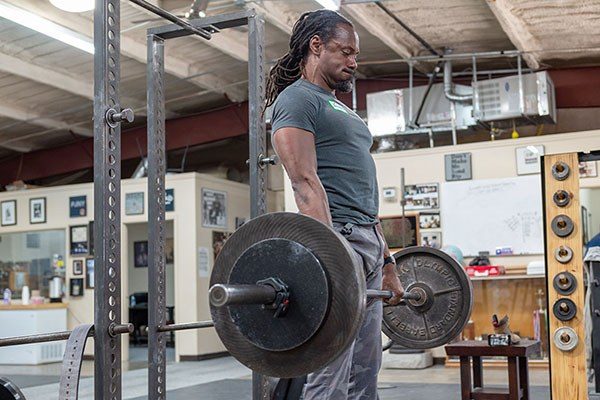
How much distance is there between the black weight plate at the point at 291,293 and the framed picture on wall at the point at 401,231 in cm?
631

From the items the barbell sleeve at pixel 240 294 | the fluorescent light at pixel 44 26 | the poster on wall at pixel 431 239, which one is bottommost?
the barbell sleeve at pixel 240 294

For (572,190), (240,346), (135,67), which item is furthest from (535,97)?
(240,346)

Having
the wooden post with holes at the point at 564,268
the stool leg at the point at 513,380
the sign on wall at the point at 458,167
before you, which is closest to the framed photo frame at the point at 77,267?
the sign on wall at the point at 458,167

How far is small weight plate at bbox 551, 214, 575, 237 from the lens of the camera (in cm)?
465

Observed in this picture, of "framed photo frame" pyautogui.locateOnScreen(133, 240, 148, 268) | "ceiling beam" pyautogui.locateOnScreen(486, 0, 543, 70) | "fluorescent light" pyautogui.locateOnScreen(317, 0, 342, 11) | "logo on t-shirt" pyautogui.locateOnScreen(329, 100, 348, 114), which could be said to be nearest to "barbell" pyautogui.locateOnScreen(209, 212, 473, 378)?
"logo on t-shirt" pyautogui.locateOnScreen(329, 100, 348, 114)

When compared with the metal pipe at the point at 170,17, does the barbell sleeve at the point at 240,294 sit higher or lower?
→ lower

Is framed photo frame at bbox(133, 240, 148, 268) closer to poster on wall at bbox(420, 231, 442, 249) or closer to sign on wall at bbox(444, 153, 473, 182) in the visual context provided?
poster on wall at bbox(420, 231, 442, 249)

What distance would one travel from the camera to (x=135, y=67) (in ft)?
28.0

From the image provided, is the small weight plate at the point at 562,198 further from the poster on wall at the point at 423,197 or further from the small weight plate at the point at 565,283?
the poster on wall at the point at 423,197

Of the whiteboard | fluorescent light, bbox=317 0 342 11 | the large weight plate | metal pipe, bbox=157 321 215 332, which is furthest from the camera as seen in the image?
the whiteboard

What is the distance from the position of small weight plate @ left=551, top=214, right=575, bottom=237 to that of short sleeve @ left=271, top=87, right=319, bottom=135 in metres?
3.01

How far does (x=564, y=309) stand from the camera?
15.1ft

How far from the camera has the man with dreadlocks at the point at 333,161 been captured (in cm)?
197

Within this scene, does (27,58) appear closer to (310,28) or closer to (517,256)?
(517,256)
